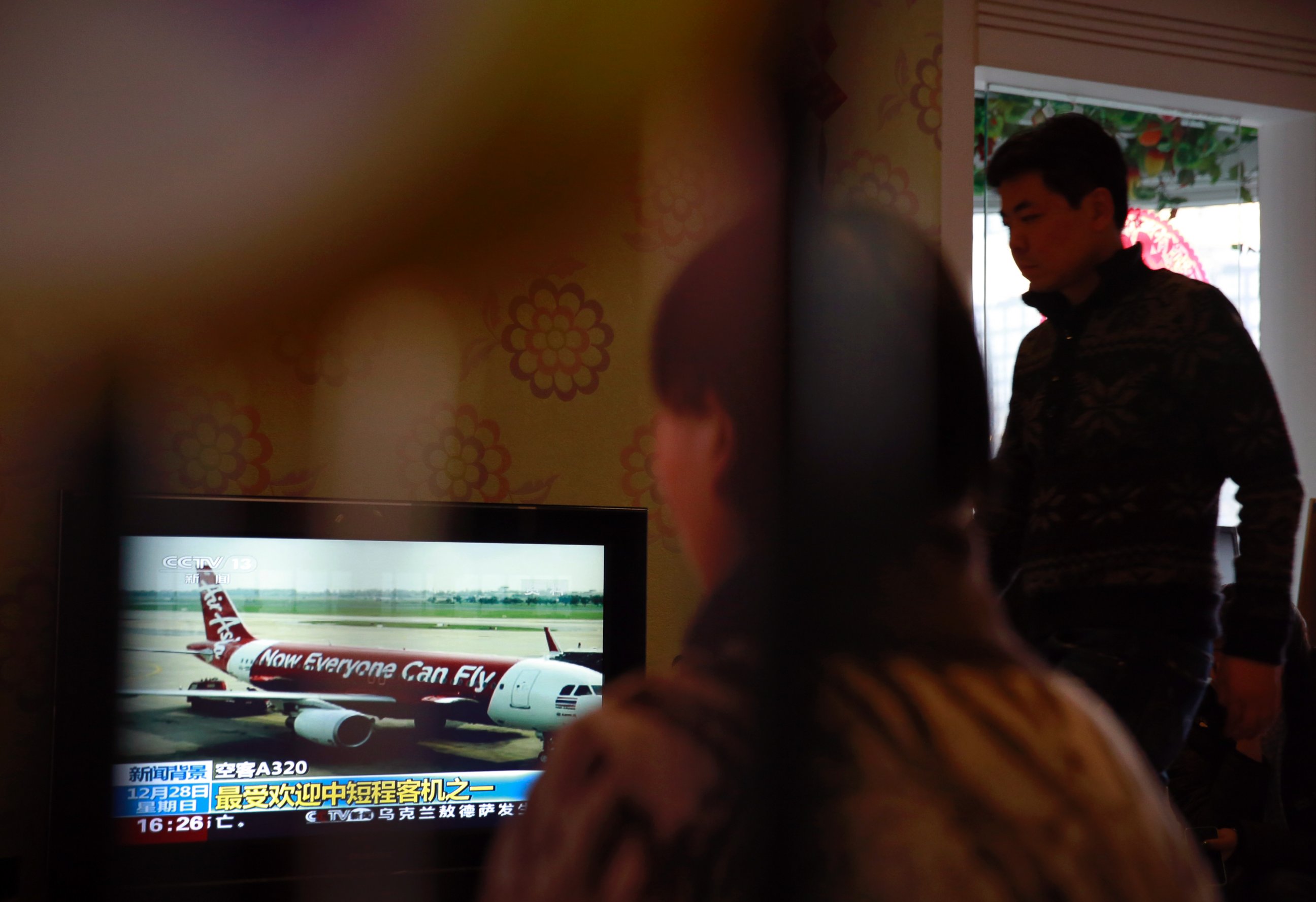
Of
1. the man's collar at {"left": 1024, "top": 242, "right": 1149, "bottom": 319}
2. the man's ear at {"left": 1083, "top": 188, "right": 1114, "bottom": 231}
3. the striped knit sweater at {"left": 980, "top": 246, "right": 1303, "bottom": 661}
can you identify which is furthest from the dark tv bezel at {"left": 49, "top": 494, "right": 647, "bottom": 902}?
the man's ear at {"left": 1083, "top": 188, "right": 1114, "bottom": 231}

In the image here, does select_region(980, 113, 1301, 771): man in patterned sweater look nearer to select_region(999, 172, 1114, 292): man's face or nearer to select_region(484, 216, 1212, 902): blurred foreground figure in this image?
select_region(999, 172, 1114, 292): man's face

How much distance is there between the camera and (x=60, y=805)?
3.14 ft

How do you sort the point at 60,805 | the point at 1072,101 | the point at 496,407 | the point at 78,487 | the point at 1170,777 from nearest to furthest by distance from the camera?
the point at 60,805, the point at 78,487, the point at 496,407, the point at 1170,777, the point at 1072,101

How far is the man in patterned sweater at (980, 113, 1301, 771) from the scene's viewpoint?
1.08m

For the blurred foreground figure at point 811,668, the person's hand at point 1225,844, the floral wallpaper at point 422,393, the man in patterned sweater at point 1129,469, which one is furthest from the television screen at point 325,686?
the person's hand at point 1225,844

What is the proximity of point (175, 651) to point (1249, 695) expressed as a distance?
1118 millimetres

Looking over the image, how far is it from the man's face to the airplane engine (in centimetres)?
101

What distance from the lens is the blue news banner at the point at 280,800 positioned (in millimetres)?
996

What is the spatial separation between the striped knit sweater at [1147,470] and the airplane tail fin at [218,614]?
836mm

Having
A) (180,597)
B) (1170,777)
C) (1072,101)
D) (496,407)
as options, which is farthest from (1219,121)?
(180,597)

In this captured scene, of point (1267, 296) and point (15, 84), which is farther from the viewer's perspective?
point (1267, 296)

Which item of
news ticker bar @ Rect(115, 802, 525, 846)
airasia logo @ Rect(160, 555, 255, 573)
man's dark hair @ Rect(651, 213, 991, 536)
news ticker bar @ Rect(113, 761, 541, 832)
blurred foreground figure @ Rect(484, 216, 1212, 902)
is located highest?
man's dark hair @ Rect(651, 213, 991, 536)

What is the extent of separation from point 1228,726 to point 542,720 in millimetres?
747

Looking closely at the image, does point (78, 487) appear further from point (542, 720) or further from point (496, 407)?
point (542, 720)
